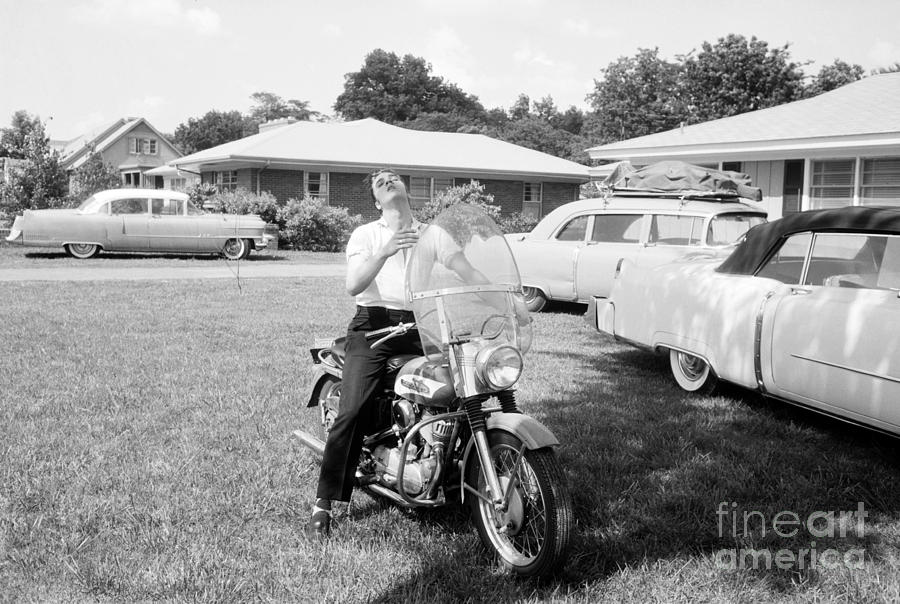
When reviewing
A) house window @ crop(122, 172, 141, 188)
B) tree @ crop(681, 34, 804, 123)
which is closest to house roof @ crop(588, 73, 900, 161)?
tree @ crop(681, 34, 804, 123)

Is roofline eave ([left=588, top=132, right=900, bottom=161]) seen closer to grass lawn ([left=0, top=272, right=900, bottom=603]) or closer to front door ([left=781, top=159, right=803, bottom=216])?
front door ([left=781, top=159, right=803, bottom=216])

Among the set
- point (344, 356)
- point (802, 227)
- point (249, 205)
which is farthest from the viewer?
point (249, 205)

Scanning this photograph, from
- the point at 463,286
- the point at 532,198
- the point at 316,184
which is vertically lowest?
the point at 463,286

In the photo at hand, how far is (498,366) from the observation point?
3.48 m

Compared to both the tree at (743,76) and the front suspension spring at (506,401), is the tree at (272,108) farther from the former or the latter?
the front suspension spring at (506,401)

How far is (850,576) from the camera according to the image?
141 inches

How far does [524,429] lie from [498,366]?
0.28 m

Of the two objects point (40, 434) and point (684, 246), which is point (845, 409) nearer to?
point (40, 434)

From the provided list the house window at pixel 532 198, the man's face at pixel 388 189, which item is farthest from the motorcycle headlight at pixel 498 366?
the house window at pixel 532 198

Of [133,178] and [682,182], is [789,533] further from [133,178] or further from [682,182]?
[133,178]

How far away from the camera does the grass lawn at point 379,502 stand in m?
3.51

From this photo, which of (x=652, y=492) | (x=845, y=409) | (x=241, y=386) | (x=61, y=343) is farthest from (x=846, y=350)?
(x=61, y=343)

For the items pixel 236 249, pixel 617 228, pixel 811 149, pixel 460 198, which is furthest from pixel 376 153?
pixel 617 228

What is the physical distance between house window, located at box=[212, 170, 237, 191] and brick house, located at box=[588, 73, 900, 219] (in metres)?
15.7
